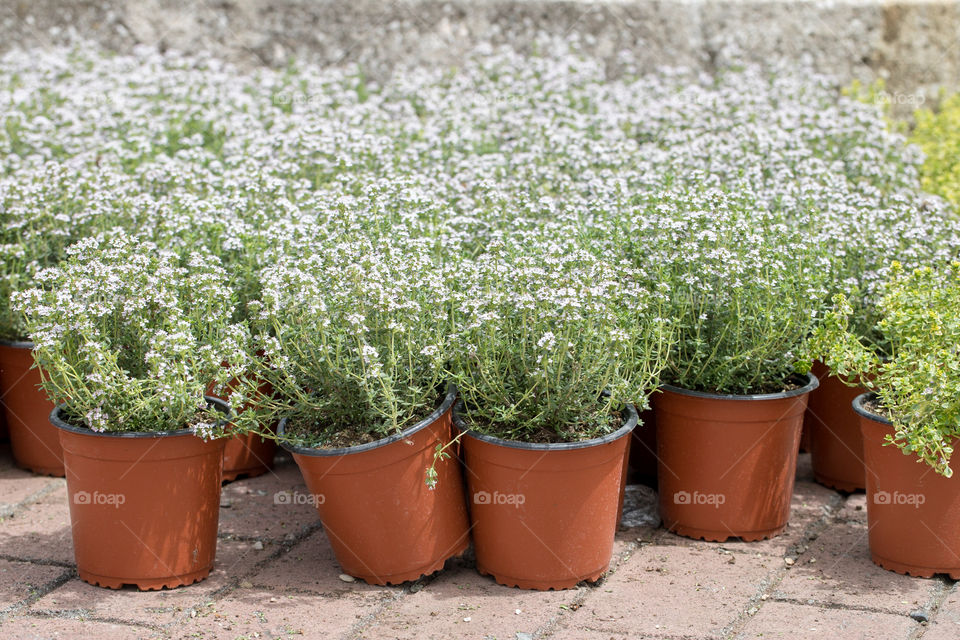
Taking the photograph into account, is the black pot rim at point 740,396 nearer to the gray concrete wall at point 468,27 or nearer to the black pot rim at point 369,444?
the black pot rim at point 369,444

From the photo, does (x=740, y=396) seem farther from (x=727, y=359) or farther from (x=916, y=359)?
(x=916, y=359)

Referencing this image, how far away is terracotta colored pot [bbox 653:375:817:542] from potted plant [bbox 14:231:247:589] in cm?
160

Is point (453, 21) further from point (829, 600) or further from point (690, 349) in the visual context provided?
point (829, 600)

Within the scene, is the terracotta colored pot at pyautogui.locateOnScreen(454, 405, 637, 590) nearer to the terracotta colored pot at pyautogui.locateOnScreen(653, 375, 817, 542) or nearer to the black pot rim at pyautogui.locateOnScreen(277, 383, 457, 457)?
the black pot rim at pyautogui.locateOnScreen(277, 383, 457, 457)

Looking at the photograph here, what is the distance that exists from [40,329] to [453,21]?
4919mm

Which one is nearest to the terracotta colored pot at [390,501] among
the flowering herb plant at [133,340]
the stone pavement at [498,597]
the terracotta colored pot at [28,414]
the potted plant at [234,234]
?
the stone pavement at [498,597]

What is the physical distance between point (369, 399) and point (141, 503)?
880mm

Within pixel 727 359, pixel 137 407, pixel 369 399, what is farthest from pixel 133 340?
pixel 727 359

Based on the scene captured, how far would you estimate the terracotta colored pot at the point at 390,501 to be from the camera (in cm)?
342

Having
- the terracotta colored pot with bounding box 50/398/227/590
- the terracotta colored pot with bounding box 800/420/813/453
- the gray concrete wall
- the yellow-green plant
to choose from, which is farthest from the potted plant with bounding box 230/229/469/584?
the gray concrete wall

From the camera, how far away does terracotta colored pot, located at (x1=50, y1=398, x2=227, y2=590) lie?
11.4 feet

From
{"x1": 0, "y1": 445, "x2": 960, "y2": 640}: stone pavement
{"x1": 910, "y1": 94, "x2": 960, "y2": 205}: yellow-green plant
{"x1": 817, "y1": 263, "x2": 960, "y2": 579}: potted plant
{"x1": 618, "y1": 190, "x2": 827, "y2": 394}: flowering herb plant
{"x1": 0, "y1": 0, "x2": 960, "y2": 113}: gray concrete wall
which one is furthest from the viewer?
{"x1": 0, "y1": 0, "x2": 960, "y2": 113}: gray concrete wall

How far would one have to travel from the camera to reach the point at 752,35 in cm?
778

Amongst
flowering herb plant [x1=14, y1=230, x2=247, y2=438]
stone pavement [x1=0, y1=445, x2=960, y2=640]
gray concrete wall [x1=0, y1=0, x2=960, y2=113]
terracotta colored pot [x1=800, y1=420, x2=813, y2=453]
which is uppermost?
gray concrete wall [x1=0, y1=0, x2=960, y2=113]
